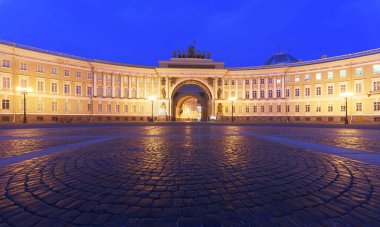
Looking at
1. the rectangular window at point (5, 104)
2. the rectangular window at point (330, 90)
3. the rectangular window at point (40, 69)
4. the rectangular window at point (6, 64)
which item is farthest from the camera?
the rectangular window at point (330, 90)

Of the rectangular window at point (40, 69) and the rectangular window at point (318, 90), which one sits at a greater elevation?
the rectangular window at point (40, 69)

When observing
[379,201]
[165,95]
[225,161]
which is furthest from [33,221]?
[165,95]

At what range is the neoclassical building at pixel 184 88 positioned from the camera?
38.0 metres

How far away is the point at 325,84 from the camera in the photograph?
45469mm

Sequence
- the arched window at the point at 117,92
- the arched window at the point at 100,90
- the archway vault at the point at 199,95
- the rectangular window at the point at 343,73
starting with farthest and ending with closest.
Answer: the archway vault at the point at 199,95 → the arched window at the point at 117,92 → the arched window at the point at 100,90 → the rectangular window at the point at 343,73

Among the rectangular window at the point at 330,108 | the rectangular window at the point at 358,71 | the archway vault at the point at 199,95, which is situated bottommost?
the rectangular window at the point at 330,108

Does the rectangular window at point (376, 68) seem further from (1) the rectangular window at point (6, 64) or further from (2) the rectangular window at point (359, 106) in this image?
(1) the rectangular window at point (6, 64)

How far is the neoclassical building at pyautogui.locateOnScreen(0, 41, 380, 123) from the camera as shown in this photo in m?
38.0

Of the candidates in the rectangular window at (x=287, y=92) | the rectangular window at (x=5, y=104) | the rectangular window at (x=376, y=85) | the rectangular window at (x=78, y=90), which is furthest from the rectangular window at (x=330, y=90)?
the rectangular window at (x=5, y=104)

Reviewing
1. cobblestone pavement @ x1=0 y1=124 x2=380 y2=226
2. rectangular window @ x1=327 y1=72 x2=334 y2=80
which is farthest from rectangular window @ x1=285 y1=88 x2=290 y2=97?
cobblestone pavement @ x1=0 y1=124 x2=380 y2=226

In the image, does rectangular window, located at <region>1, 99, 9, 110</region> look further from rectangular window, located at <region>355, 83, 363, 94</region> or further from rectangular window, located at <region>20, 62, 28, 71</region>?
rectangular window, located at <region>355, 83, 363, 94</region>

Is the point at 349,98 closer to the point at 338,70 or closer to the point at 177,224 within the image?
the point at 338,70

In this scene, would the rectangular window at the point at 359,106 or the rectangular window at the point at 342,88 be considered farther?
the rectangular window at the point at 342,88

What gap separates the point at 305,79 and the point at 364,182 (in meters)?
52.8
